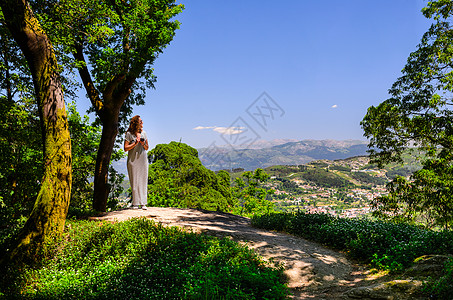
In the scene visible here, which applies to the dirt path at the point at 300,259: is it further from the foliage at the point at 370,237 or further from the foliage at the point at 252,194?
the foliage at the point at 252,194

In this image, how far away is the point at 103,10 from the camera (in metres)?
7.17

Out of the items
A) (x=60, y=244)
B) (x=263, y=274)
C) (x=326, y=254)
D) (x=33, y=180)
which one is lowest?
(x=326, y=254)

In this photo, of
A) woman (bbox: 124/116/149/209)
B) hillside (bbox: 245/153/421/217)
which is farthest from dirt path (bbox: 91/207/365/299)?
hillside (bbox: 245/153/421/217)

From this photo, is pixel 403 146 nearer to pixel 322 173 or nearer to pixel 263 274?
pixel 263 274

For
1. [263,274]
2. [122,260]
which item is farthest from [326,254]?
[122,260]

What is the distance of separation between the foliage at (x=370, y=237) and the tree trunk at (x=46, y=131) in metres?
6.30

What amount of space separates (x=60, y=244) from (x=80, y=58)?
6.55 m

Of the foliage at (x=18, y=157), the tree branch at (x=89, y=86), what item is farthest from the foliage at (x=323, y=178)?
the foliage at (x=18, y=157)

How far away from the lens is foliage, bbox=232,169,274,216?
50.3 ft

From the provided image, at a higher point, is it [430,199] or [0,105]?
[0,105]

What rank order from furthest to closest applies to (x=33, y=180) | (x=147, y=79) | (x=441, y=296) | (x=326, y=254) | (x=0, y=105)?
(x=147, y=79) → (x=33, y=180) → (x=0, y=105) → (x=326, y=254) → (x=441, y=296)

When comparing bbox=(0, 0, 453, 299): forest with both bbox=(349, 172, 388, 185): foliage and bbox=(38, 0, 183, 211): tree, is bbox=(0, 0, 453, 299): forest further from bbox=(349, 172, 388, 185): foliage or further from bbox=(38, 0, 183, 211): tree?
bbox=(349, 172, 388, 185): foliage

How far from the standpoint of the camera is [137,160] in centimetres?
930

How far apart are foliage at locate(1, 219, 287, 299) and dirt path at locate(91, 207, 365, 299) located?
679mm
